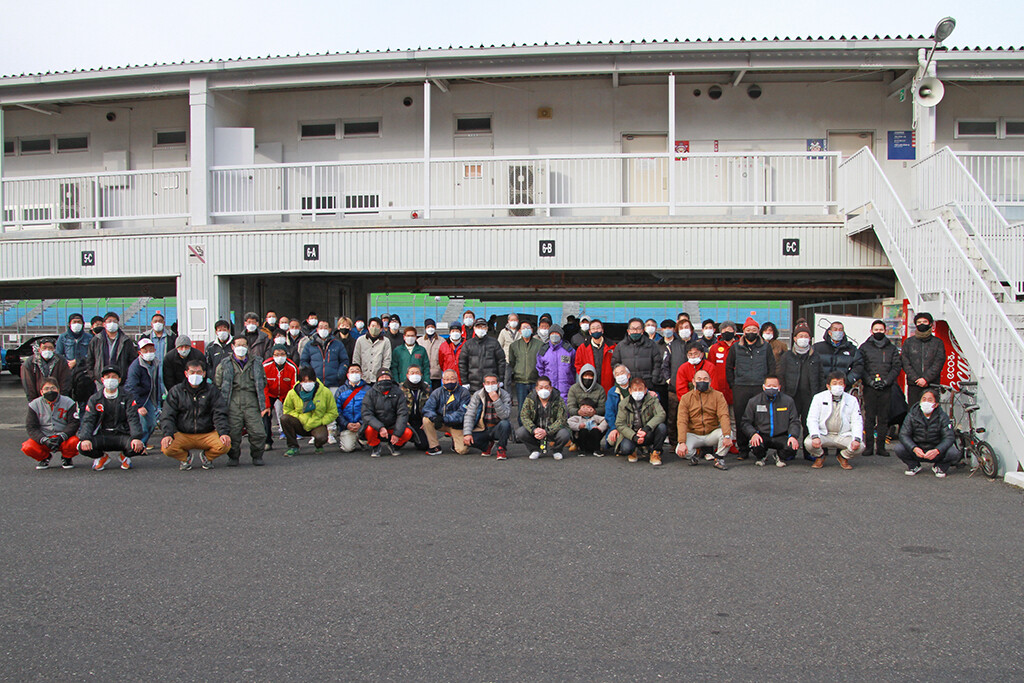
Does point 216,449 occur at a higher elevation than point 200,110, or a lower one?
lower

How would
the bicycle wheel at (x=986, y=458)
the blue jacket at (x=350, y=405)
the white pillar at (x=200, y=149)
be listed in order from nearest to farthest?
the bicycle wheel at (x=986, y=458), the blue jacket at (x=350, y=405), the white pillar at (x=200, y=149)

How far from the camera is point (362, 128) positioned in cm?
1702

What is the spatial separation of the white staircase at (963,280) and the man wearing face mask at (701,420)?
279cm

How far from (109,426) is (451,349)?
466 cm

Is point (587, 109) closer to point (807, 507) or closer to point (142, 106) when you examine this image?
point (142, 106)

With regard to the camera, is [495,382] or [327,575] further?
[495,382]

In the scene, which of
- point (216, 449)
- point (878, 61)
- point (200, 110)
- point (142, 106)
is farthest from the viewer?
point (142, 106)

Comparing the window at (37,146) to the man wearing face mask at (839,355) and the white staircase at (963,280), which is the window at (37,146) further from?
the man wearing face mask at (839,355)

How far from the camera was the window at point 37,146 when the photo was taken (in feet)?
60.1

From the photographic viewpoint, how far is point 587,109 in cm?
1625

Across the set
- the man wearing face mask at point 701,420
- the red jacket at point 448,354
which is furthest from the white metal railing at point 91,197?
the man wearing face mask at point 701,420

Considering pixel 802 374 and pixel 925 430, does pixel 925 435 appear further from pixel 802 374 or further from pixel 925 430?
pixel 802 374

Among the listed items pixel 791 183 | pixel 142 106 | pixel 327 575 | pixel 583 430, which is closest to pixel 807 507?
pixel 583 430

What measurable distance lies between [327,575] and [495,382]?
523 centimetres
